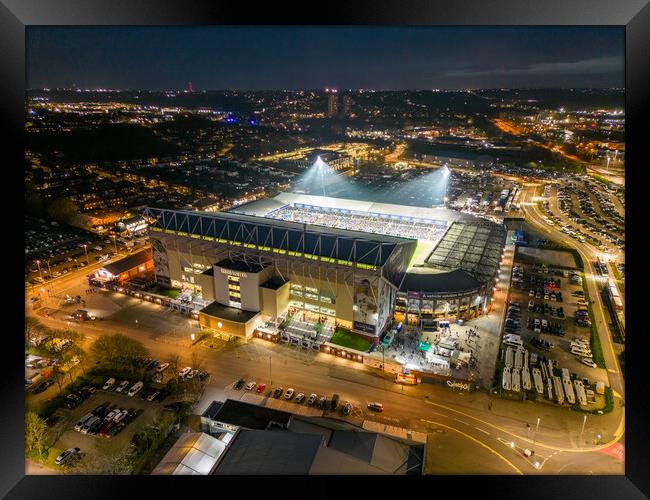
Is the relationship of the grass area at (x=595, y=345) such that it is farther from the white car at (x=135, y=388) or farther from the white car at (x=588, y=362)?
the white car at (x=135, y=388)

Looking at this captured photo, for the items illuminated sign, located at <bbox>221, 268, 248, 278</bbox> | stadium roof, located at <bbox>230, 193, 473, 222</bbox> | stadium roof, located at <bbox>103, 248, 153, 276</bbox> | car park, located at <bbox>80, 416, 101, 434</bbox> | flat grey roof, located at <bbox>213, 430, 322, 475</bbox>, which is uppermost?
stadium roof, located at <bbox>230, 193, 473, 222</bbox>

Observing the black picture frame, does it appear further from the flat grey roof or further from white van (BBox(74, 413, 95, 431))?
white van (BBox(74, 413, 95, 431))

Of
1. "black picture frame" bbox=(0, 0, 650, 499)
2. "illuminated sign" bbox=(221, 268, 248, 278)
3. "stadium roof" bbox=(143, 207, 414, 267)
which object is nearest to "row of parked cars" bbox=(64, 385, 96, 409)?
"illuminated sign" bbox=(221, 268, 248, 278)

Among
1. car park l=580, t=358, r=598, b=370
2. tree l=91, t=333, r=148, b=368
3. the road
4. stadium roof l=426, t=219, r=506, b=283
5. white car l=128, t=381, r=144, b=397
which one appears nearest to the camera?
the road

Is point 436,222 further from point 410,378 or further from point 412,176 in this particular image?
point 412,176

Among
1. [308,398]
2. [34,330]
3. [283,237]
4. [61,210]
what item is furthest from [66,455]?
[61,210]

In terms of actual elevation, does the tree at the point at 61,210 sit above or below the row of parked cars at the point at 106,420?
above

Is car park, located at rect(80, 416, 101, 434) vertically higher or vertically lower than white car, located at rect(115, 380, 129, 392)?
lower

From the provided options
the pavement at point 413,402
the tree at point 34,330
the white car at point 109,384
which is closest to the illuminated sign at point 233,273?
the pavement at point 413,402
